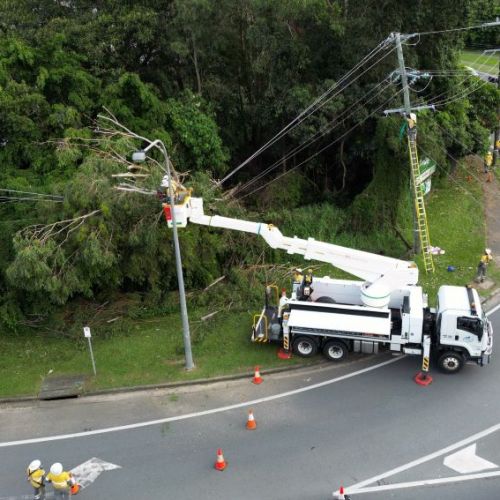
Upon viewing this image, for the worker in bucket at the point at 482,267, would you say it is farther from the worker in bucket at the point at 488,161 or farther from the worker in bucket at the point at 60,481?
the worker in bucket at the point at 60,481

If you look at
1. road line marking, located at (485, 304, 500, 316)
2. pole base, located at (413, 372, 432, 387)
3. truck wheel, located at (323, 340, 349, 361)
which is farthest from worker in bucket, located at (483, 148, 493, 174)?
truck wheel, located at (323, 340, 349, 361)

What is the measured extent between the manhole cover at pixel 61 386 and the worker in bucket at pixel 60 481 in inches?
174

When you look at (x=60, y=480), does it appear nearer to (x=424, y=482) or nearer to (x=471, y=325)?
(x=424, y=482)

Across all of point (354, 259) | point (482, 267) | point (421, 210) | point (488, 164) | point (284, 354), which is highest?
point (488, 164)

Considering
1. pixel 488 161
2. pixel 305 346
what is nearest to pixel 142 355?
pixel 305 346

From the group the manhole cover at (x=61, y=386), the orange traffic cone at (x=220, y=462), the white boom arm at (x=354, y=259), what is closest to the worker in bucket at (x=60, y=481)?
the orange traffic cone at (x=220, y=462)

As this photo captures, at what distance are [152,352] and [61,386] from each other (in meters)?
2.78

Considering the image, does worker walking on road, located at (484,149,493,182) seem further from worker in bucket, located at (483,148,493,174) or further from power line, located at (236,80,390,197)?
power line, located at (236,80,390,197)

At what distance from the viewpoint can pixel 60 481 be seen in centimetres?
1044

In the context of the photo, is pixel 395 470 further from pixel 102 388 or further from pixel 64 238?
Answer: pixel 64 238

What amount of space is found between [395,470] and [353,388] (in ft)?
10.1

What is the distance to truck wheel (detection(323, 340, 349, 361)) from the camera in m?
15.3

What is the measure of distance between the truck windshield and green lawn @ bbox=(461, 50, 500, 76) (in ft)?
124

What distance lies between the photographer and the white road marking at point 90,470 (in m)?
11.8
